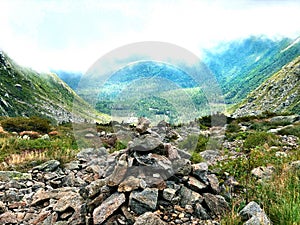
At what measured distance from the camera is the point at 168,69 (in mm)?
10438

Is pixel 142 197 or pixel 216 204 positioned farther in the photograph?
pixel 216 204

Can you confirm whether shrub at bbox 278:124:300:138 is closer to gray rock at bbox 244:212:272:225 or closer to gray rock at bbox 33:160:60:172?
gray rock at bbox 33:160:60:172

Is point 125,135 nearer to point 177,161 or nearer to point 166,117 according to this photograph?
point 166,117

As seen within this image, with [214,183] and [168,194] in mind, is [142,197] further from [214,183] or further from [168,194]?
[214,183]

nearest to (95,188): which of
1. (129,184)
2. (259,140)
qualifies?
(129,184)

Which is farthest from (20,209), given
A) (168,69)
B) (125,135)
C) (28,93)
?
(28,93)

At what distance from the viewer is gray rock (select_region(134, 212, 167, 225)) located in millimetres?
5898

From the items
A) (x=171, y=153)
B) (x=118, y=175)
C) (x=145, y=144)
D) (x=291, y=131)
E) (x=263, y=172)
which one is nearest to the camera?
(x=118, y=175)

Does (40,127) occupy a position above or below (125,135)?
above

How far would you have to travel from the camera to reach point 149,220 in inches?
234

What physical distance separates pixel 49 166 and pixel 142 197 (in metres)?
6.52

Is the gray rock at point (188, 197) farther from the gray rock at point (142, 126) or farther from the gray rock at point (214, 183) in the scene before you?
the gray rock at point (142, 126)

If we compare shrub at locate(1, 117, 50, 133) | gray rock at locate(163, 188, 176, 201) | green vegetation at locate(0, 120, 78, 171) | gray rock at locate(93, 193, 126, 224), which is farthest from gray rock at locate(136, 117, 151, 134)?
shrub at locate(1, 117, 50, 133)

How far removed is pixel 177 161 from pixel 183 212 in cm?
151
